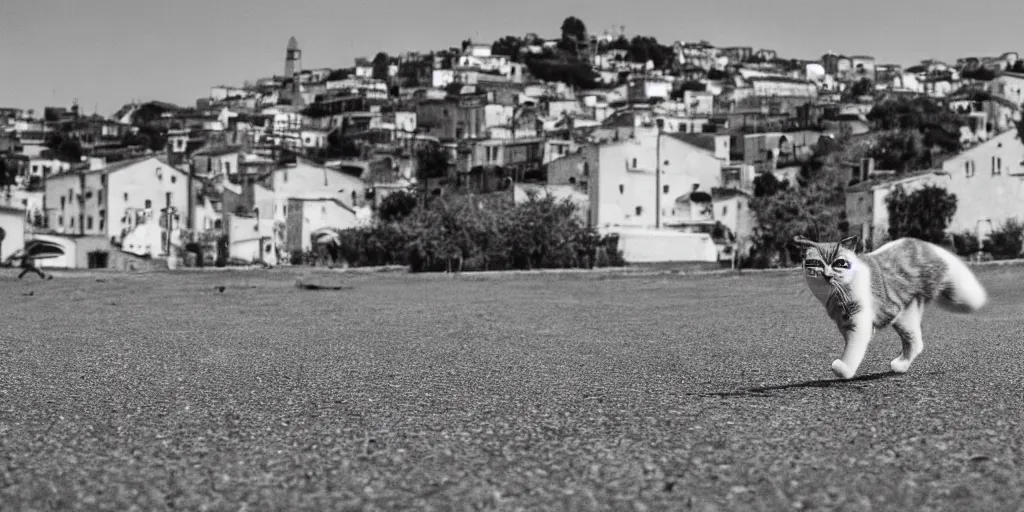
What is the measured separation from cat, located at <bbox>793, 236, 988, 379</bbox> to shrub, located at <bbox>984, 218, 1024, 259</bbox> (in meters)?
37.8

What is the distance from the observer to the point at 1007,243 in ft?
152

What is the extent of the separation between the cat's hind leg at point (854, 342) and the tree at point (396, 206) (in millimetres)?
59478

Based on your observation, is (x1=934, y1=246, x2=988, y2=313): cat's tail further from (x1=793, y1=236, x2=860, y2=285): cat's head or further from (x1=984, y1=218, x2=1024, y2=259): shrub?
(x1=984, y1=218, x2=1024, y2=259): shrub

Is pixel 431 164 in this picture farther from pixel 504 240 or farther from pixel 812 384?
pixel 812 384

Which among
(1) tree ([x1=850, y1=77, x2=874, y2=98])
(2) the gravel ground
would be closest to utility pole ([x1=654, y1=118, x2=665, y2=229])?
(2) the gravel ground

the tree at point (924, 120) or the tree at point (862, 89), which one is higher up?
the tree at point (862, 89)

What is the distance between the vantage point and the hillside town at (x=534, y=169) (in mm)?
54750

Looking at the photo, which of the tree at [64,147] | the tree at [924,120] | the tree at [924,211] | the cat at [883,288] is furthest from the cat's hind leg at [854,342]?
the tree at [64,147]

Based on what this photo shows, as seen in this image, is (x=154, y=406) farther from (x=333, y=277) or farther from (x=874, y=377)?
(x=333, y=277)

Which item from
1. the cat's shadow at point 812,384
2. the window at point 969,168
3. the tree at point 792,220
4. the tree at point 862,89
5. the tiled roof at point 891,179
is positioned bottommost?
the cat's shadow at point 812,384

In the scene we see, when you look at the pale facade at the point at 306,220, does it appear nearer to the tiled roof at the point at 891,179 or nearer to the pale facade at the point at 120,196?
the pale facade at the point at 120,196

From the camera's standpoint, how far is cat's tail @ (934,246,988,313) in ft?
29.6

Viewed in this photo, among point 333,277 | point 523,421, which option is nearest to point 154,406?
point 523,421

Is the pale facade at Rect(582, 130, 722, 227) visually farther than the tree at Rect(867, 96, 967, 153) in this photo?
No
